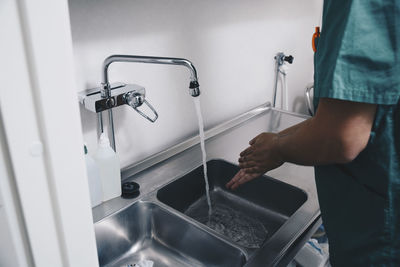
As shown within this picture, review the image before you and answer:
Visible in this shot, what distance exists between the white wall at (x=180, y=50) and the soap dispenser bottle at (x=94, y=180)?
5.3 inches

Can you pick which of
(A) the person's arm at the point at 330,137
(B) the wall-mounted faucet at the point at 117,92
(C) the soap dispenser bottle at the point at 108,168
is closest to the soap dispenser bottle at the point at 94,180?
(C) the soap dispenser bottle at the point at 108,168

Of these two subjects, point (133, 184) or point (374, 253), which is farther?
point (133, 184)

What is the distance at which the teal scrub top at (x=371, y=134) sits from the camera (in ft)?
1.97

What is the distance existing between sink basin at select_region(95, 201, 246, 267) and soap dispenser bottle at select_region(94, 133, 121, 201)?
8 cm

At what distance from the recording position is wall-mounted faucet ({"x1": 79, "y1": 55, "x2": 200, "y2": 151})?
3.22ft

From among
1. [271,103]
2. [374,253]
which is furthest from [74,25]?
[271,103]

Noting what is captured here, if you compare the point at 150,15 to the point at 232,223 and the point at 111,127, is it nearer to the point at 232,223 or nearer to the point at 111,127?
the point at 111,127

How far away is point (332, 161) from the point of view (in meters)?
0.74

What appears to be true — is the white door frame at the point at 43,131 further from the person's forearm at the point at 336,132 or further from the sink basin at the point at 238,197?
the sink basin at the point at 238,197

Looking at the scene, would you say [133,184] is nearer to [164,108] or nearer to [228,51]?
[164,108]

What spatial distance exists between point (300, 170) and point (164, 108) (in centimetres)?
60

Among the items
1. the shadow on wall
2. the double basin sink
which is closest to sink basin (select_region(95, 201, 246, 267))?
the double basin sink

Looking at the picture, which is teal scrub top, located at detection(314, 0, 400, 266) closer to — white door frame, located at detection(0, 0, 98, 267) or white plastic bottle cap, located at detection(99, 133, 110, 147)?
white door frame, located at detection(0, 0, 98, 267)

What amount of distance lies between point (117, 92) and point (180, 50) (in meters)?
0.39
